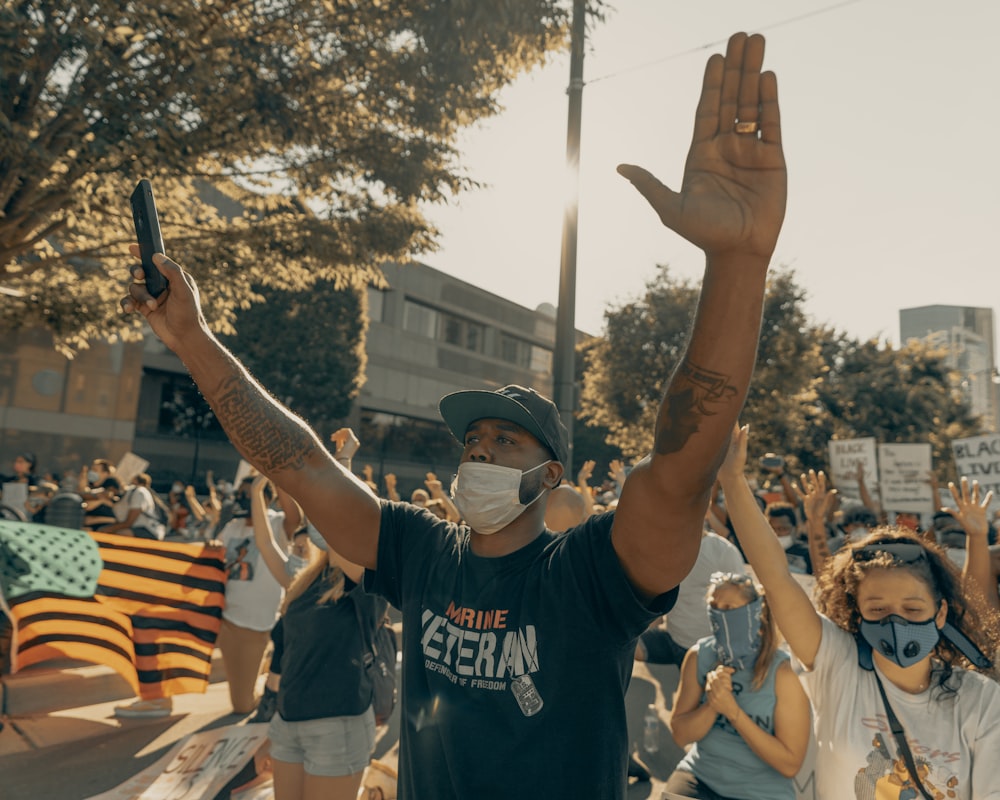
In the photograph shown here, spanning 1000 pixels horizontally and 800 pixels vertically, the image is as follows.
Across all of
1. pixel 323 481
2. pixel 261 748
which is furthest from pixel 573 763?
pixel 261 748

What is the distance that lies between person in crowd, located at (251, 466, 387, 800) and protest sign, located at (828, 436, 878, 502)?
364 inches

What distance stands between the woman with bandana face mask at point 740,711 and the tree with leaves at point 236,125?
266 inches

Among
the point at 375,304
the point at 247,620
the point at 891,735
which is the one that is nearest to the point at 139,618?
the point at 247,620

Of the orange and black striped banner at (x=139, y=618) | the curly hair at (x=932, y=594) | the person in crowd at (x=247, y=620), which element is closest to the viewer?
the curly hair at (x=932, y=594)

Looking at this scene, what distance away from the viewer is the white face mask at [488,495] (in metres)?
2.01

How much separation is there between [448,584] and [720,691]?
190 centimetres

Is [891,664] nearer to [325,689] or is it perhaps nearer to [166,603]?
[325,689]

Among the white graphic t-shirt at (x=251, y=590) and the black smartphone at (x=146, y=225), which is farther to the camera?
the white graphic t-shirt at (x=251, y=590)

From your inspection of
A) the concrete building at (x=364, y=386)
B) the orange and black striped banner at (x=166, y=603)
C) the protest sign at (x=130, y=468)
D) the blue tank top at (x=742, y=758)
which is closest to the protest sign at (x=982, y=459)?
the blue tank top at (x=742, y=758)

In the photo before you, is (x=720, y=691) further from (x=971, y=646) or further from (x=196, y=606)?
(x=196, y=606)

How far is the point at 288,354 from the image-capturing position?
1162 inches

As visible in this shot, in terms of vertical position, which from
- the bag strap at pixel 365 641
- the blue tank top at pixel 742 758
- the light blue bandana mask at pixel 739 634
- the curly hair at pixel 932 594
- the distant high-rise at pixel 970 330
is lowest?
the blue tank top at pixel 742 758

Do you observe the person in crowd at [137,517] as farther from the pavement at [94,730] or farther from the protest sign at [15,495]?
the pavement at [94,730]

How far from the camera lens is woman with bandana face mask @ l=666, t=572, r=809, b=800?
10.7ft
